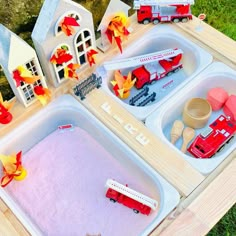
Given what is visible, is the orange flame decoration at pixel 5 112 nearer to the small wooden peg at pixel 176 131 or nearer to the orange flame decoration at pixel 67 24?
the orange flame decoration at pixel 67 24

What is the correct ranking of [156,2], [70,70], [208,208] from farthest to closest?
[156,2]
[70,70]
[208,208]

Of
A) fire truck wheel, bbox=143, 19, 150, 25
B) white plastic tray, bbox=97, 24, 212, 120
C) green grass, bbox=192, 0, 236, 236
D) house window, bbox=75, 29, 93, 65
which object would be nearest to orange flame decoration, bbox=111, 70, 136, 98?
white plastic tray, bbox=97, 24, 212, 120

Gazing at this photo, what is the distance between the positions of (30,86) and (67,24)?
0.80ft

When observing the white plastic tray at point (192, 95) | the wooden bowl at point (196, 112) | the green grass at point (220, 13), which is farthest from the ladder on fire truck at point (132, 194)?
the green grass at point (220, 13)

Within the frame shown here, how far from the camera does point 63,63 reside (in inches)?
52.3

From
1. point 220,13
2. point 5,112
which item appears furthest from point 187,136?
point 220,13

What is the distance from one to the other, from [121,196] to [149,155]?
0.15 meters

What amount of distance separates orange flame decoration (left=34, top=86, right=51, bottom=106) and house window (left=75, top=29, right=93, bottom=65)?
0.17 meters

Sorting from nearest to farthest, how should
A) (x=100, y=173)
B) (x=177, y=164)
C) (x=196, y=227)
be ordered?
1. (x=196, y=227)
2. (x=177, y=164)
3. (x=100, y=173)

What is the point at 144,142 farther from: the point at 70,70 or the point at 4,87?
the point at 4,87

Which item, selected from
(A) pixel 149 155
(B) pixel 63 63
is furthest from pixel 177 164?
(B) pixel 63 63

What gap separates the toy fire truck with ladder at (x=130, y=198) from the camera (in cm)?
117

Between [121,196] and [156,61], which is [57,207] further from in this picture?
[156,61]

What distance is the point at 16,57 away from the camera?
1182 mm
